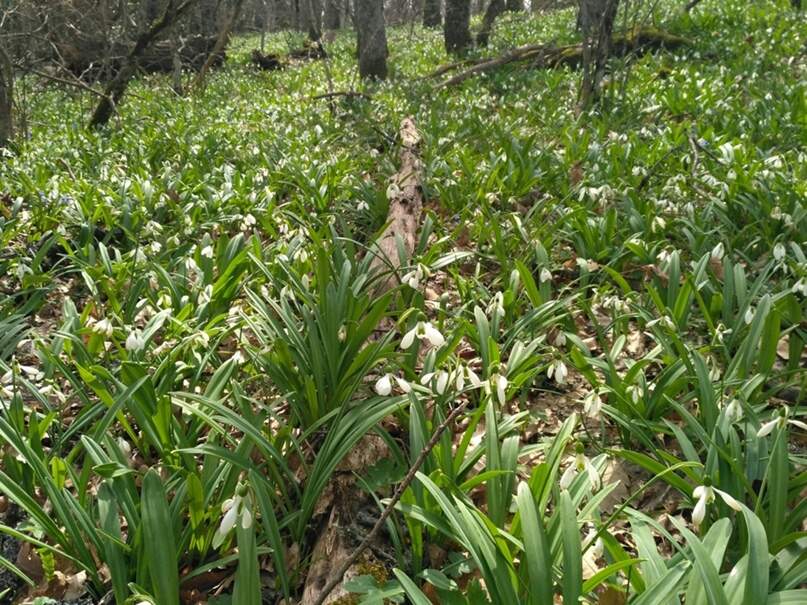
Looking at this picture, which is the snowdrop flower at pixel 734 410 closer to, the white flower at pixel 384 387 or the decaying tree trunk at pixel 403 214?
the white flower at pixel 384 387

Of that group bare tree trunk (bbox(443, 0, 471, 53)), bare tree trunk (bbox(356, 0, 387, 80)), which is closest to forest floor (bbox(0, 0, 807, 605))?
bare tree trunk (bbox(356, 0, 387, 80))

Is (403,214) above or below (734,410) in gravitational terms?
above

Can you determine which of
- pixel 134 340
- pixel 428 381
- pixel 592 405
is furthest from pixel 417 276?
pixel 134 340

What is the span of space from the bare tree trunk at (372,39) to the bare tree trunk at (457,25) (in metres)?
2.37

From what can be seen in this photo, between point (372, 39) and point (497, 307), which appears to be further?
point (372, 39)

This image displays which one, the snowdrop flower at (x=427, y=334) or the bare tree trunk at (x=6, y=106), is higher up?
the bare tree trunk at (x=6, y=106)

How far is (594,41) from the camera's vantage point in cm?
741

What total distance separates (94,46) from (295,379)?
1682 cm

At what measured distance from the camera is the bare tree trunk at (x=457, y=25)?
513 inches

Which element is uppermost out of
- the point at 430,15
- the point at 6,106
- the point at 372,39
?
the point at 430,15

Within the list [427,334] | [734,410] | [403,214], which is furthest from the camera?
[403,214]

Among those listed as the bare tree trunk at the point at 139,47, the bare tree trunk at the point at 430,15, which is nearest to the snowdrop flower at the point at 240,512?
the bare tree trunk at the point at 139,47

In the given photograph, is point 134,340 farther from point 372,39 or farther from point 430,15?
point 430,15

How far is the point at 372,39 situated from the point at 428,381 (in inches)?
402
